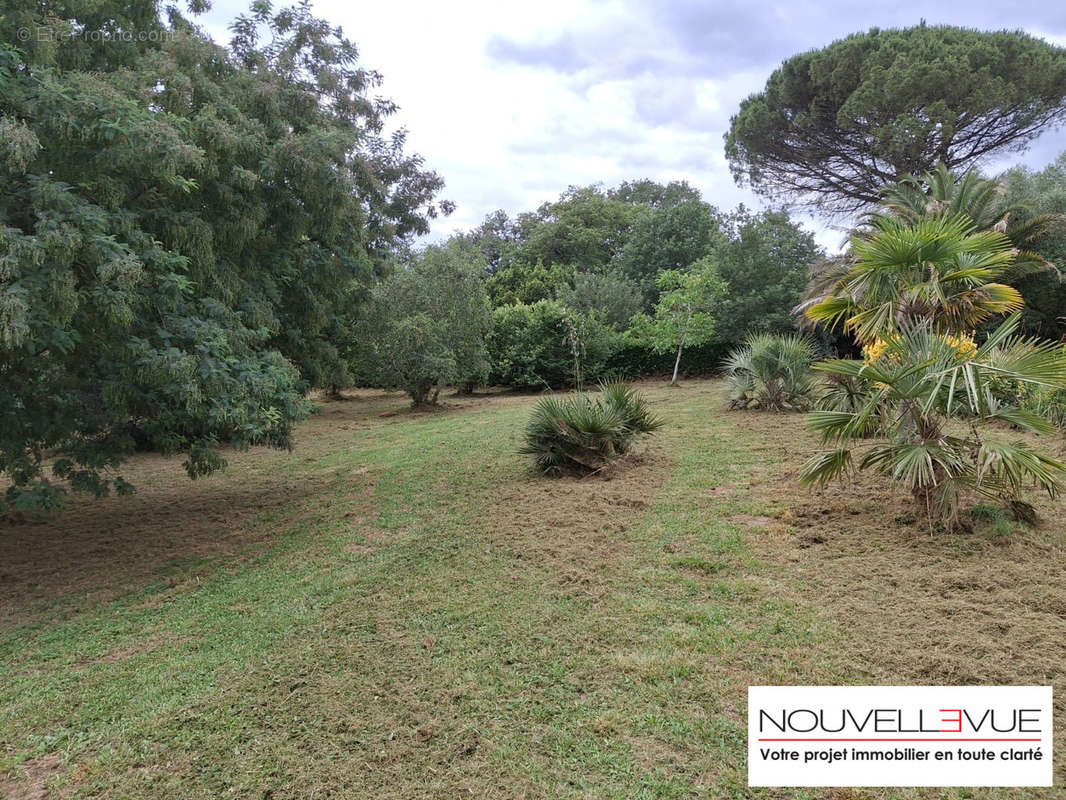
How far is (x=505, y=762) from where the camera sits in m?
2.41

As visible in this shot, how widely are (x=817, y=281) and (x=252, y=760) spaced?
1750 centimetres

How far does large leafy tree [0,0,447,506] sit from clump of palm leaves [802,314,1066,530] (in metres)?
4.95

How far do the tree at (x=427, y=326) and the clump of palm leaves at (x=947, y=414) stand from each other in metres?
10.9

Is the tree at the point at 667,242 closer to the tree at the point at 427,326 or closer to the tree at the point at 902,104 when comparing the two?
the tree at the point at 902,104

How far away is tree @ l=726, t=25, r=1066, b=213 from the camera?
56.9ft

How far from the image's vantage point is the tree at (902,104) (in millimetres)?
17328

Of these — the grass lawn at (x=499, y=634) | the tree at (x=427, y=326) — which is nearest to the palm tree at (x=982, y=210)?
the tree at (x=427, y=326)

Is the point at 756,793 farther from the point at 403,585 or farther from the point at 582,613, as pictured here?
the point at 403,585

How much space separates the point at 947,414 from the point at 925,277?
1561 mm

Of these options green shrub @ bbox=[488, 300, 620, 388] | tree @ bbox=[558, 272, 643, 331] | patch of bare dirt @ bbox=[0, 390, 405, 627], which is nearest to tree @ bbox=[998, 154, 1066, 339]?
tree @ bbox=[558, 272, 643, 331]

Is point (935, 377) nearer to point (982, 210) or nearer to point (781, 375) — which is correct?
point (781, 375)

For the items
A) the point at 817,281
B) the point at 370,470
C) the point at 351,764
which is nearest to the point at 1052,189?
the point at 817,281

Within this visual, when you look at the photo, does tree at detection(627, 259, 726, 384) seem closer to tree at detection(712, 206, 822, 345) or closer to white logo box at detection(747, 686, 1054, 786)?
tree at detection(712, 206, 822, 345)

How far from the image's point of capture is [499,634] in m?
3.44
